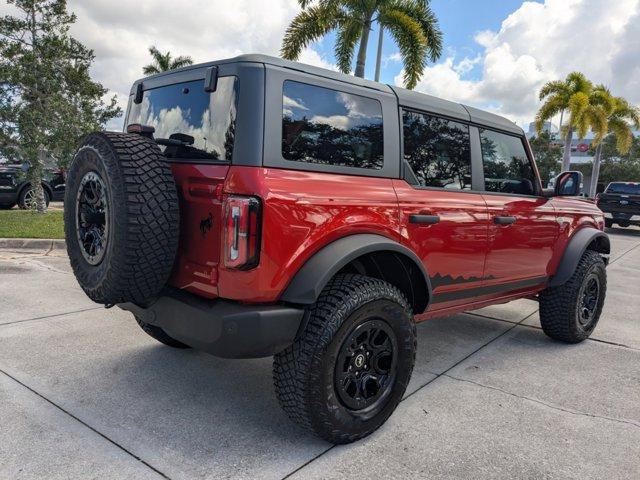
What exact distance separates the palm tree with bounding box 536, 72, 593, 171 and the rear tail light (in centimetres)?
2418

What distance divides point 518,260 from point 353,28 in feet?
43.8

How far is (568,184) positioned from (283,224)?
282 centimetres

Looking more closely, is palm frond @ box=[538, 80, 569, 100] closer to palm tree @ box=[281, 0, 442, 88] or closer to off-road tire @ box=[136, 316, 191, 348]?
palm tree @ box=[281, 0, 442, 88]

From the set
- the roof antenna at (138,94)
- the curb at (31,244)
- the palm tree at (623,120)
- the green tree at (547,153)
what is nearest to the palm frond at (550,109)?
the palm tree at (623,120)

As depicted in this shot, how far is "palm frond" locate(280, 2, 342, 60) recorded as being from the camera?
48.9ft

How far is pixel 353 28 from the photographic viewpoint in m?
15.2

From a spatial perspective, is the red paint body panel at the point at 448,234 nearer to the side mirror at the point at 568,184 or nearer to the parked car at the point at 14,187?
the side mirror at the point at 568,184

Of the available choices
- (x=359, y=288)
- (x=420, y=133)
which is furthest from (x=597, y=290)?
(x=359, y=288)

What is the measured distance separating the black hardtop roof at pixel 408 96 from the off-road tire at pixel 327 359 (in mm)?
1094

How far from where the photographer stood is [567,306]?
4.10 meters

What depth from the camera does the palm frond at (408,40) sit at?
14.4 m

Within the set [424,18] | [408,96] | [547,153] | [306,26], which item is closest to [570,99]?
[424,18]

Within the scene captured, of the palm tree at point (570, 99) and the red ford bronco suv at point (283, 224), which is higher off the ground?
the palm tree at point (570, 99)

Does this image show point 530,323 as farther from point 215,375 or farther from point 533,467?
point 215,375
